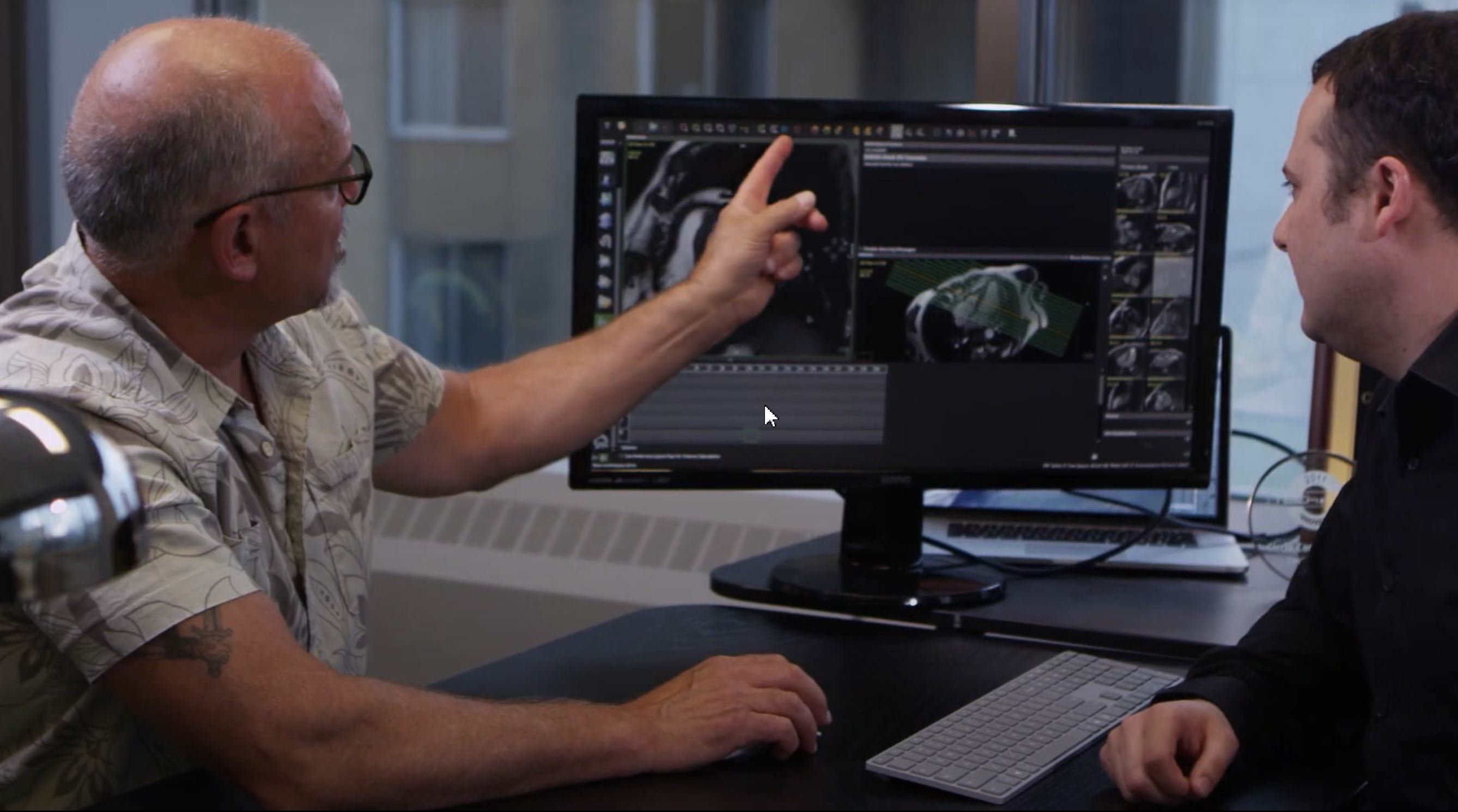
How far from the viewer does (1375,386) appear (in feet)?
6.03

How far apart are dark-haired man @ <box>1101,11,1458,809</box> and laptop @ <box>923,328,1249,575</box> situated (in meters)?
0.39

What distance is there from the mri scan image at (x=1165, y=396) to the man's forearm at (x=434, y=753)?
82 centimetres

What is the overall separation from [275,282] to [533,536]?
1.36m

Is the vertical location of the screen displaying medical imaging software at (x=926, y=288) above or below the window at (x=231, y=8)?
below

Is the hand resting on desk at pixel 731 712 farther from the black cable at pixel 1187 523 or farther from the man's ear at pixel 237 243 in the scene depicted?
the black cable at pixel 1187 523

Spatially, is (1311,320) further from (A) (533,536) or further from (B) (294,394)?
(A) (533,536)

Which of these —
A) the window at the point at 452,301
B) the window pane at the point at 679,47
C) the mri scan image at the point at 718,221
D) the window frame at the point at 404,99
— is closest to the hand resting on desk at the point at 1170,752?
the mri scan image at the point at 718,221

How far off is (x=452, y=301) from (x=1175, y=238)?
6.93 ft

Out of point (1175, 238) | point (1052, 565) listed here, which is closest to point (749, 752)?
point (1052, 565)

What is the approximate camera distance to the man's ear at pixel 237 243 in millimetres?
1426

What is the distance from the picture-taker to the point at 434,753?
1156 mm

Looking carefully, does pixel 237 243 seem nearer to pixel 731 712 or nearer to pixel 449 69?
pixel 731 712

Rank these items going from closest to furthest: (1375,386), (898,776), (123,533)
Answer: (123,533) → (898,776) → (1375,386)

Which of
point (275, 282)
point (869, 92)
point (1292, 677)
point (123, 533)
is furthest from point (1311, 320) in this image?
point (869, 92)
